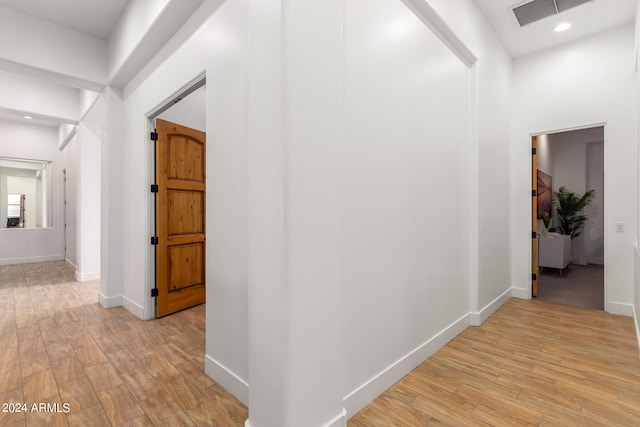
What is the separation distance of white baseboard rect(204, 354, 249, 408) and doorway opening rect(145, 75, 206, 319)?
60.2 inches

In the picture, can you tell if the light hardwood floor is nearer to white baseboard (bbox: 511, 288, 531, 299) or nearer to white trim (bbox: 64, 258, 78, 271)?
white baseboard (bbox: 511, 288, 531, 299)

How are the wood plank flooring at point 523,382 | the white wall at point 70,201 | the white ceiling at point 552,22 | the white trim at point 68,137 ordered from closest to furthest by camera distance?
the wood plank flooring at point 523,382 → the white ceiling at point 552,22 → the white trim at point 68,137 → the white wall at point 70,201

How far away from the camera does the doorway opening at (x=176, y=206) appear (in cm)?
333

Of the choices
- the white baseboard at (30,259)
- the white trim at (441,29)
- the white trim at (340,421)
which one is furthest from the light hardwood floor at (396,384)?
the white baseboard at (30,259)

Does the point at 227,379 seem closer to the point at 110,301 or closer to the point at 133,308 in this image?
the point at 133,308

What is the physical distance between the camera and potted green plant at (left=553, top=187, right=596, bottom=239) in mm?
6383

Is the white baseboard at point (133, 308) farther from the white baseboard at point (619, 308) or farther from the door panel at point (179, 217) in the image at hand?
the white baseboard at point (619, 308)

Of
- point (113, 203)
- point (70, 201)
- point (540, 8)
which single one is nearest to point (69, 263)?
point (70, 201)

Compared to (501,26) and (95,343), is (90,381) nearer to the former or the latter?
(95,343)

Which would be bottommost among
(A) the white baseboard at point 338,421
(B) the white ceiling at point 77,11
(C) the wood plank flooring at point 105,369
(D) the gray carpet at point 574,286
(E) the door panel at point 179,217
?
(D) the gray carpet at point 574,286

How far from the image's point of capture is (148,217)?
10.7ft

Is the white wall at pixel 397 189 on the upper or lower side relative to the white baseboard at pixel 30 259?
upper

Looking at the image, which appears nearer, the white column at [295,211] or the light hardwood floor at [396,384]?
the white column at [295,211]

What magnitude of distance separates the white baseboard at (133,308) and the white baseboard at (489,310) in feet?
12.1
